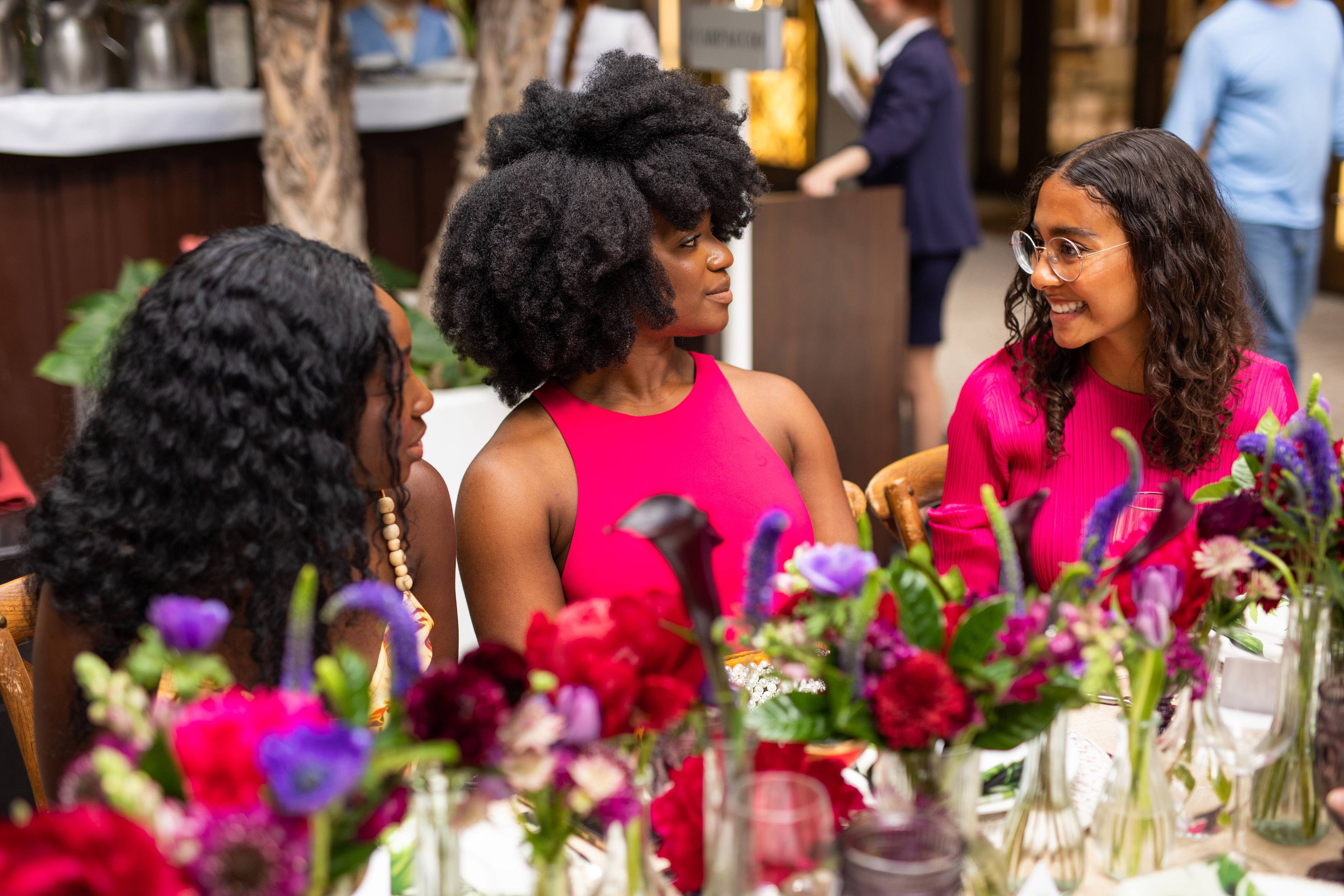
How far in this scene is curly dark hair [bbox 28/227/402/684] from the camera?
49.3 inches

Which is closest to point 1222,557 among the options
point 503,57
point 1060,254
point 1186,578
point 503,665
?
point 1186,578

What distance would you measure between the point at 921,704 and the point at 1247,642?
0.79 metres

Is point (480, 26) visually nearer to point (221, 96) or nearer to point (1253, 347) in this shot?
point (221, 96)

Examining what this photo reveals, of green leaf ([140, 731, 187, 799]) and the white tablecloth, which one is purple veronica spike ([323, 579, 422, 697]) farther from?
the white tablecloth

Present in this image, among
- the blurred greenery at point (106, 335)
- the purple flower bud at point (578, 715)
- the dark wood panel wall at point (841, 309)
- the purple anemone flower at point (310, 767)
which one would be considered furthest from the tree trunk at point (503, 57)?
the purple anemone flower at point (310, 767)

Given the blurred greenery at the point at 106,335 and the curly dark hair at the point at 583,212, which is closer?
the curly dark hair at the point at 583,212

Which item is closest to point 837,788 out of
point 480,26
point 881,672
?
point 881,672

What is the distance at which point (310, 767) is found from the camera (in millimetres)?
705

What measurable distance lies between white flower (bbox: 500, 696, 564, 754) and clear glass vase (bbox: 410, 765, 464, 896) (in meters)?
0.06

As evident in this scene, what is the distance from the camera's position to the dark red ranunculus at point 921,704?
2.89 ft

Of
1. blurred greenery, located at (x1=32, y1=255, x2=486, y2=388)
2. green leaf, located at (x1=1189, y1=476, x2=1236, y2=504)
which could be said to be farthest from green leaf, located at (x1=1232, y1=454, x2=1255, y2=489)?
blurred greenery, located at (x1=32, y1=255, x2=486, y2=388)

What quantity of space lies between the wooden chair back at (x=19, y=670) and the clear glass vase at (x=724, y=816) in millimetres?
955

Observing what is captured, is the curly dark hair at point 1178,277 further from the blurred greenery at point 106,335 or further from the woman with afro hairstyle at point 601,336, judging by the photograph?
the blurred greenery at point 106,335

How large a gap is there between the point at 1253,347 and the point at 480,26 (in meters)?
2.39
